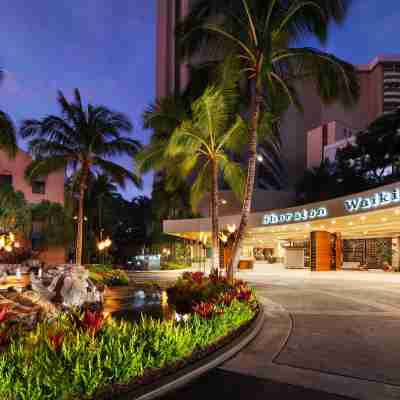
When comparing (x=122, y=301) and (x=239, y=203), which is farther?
(x=239, y=203)

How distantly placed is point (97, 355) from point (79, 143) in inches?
709

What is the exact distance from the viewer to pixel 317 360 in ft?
21.3

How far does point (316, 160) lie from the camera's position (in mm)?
77562

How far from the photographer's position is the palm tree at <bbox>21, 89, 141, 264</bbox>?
20.4m

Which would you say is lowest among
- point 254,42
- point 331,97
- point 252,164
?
point 252,164

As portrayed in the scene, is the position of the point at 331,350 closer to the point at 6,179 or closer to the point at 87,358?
the point at 87,358

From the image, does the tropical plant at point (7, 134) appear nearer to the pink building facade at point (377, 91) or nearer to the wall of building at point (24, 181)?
the wall of building at point (24, 181)

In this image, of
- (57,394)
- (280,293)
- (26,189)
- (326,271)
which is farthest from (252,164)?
(26,189)

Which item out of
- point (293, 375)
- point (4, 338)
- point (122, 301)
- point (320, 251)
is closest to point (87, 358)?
point (4, 338)

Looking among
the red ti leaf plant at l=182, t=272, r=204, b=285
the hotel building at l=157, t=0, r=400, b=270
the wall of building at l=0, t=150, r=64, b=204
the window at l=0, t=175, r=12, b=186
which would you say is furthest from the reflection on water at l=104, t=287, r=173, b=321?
the wall of building at l=0, t=150, r=64, b=204

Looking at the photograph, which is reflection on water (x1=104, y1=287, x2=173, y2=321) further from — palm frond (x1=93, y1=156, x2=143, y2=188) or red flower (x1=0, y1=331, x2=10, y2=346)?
palm frond (x1=93, y1=156, x2=143, y2=188)

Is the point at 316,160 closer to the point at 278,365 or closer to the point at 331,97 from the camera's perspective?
the point at 331,97

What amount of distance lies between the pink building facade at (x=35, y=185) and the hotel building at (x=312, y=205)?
1104cm

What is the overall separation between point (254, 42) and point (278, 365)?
10492mm
